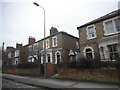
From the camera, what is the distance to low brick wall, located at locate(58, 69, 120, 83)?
32.7ft

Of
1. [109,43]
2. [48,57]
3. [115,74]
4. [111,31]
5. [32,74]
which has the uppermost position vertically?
[111,31]

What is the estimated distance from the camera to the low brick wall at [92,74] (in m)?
9.98

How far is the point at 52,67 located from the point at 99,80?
7925 mm

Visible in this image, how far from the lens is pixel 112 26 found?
14992 mm

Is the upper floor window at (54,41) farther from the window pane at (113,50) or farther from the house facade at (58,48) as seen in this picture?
the window pane at (113,50)

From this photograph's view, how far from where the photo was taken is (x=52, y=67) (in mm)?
17141

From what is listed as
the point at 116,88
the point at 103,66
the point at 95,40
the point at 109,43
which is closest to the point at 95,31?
the point at 95,40

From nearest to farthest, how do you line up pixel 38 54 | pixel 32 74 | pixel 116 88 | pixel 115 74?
pixel 116 88
pixel 115 74
pixel 32 74
pixel 38 54

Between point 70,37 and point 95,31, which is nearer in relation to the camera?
point 95,31

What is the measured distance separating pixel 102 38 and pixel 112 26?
1.93m

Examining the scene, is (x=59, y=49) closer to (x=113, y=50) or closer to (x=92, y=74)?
(x=113, y=50)

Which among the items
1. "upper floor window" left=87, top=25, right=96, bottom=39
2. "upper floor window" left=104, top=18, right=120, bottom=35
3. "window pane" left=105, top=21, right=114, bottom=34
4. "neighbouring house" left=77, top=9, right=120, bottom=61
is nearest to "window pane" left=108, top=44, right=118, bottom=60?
"neighbouring house" left=77, top=9, right=120, bottom=61

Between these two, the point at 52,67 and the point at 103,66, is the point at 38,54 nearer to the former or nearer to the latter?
the point at 52,67

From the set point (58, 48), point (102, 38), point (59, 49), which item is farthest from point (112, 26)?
point (58, 48)
